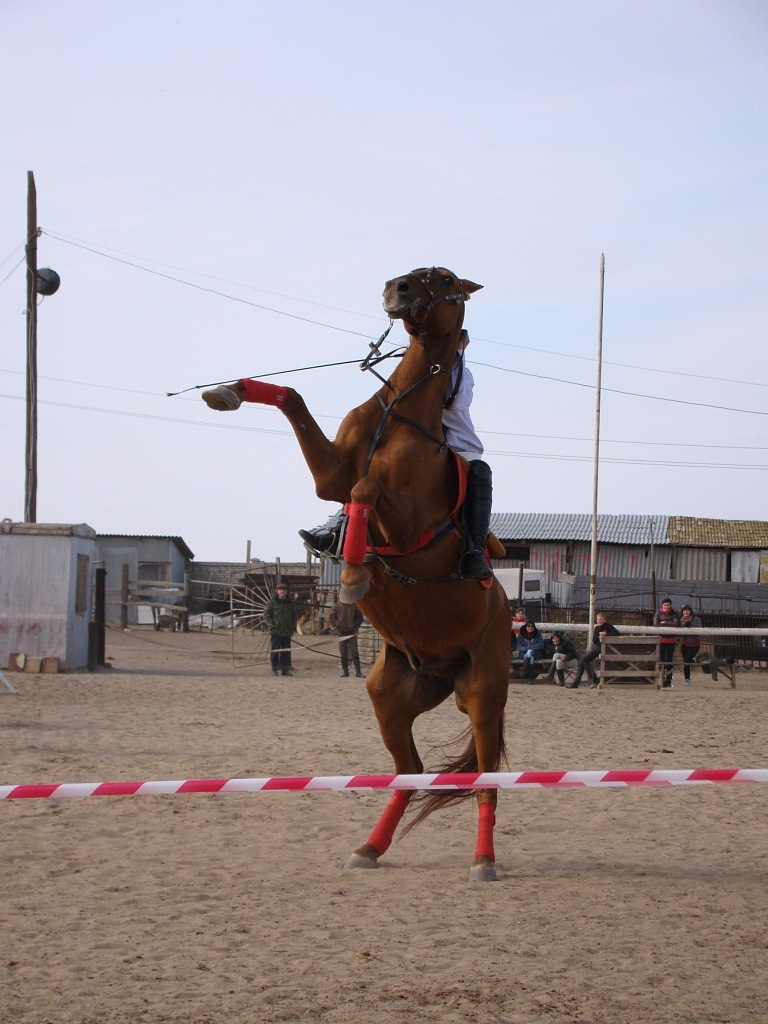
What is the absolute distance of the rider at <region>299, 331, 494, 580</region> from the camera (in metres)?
5.63

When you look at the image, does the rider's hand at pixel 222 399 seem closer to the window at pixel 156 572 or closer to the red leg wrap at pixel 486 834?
the red leg wrap at pixel 486 834

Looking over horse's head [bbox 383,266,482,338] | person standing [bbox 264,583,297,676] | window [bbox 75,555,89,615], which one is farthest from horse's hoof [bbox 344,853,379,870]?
window [bbox 75,555,89,615]

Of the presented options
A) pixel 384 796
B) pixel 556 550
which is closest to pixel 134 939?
pixel 384 796

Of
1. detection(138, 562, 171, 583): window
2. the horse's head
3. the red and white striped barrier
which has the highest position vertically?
the horse's head

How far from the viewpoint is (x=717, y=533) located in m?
36.9

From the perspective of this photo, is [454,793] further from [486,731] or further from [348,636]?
[348,636]

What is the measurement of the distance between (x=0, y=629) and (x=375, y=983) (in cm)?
1664

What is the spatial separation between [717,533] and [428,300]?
111 ft

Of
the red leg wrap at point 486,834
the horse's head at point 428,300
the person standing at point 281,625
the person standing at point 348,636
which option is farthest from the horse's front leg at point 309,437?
the person standing at point 281,625

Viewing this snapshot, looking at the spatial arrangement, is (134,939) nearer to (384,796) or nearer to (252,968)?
(252,968)

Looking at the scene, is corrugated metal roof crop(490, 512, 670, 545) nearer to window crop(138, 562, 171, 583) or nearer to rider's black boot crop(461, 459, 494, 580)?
window crop(138, 562, 171, 583)

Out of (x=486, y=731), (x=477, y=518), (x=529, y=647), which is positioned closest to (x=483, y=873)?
(x=486, y=731)

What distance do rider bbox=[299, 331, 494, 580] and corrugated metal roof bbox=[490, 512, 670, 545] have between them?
99.2 feet

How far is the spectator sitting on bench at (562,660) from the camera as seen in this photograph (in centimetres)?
1875
